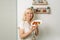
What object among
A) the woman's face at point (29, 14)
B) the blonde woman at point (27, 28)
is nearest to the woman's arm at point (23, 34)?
the blonde woman at point (27, 28)

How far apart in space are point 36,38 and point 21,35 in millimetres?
147

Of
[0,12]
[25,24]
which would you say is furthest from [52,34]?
[0,12]

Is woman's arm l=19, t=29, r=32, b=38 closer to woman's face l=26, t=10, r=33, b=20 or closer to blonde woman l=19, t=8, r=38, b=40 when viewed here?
blonde woman l=19, t=8, r=38, b=40

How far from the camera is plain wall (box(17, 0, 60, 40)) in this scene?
1.13 meters

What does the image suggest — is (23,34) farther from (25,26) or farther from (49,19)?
(49,19)

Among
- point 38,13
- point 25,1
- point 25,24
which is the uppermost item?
point 25,1

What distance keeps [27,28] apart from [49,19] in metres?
0.23

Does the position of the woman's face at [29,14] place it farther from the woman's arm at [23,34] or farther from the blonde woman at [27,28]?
the woman's arm at [23,34]

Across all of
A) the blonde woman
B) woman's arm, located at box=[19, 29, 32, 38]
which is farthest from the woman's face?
woman's arm, located at box=[19, 29, 32, 38]

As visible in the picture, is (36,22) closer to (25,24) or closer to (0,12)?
(25,24)

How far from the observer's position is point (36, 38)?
1.14m

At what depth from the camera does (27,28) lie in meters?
1.14

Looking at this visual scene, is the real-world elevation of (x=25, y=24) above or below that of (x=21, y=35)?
above

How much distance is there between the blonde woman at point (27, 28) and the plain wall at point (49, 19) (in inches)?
1.8
